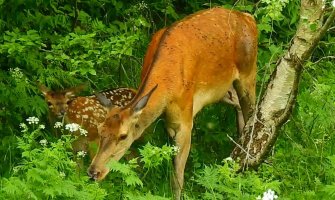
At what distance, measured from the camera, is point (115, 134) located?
8.05m

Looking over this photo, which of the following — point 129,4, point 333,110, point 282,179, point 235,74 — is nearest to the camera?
point 282,179

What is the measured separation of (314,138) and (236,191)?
2.23 m

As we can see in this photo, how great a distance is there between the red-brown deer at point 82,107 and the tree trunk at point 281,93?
1463 mm

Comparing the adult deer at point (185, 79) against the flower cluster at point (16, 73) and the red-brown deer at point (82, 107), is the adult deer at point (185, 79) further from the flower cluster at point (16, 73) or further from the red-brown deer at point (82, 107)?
the flower cluster at point (16, 73)

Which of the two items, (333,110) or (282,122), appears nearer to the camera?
(282,122)

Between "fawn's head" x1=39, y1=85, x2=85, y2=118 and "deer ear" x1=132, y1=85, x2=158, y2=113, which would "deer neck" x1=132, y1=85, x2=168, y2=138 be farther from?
"fawn's head" x1=39, y1=85, x2=85, y2=118

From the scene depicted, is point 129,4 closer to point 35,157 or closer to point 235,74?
point 235,74

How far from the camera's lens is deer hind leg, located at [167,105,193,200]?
28.4 ft

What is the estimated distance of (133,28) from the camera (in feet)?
33.2

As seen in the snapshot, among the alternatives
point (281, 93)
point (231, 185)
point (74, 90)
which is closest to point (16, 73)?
point (74, 90)

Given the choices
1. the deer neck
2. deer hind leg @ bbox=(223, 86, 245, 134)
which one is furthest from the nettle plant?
deer hind leg @ bbox=(223, 86, 245, 134)

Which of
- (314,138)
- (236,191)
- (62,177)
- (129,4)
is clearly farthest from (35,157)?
(129,4)

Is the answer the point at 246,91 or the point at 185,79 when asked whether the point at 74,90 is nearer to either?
the point at 185,79

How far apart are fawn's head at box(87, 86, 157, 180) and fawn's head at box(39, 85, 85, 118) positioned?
3.87 ft
